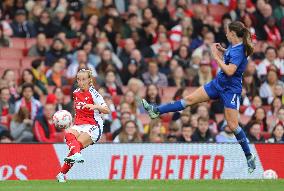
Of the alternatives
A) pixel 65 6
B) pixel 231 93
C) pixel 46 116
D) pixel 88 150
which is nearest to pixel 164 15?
pixel 65 6

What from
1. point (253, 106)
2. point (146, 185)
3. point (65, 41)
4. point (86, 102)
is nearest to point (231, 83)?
point (146, 185)

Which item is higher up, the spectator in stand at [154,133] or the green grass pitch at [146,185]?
the green grass pitch at [146,185]

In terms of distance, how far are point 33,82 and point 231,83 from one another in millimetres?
6986

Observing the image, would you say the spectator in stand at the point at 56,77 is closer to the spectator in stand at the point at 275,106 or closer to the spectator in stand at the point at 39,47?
the spectator in stand at the point at 39,47

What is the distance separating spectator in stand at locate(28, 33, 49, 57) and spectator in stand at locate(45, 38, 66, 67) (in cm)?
17

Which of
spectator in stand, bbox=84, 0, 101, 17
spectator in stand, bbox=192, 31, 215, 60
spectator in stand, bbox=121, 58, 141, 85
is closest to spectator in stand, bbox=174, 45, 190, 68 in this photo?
spectator in stand, bbox=192, 31, 215, 60

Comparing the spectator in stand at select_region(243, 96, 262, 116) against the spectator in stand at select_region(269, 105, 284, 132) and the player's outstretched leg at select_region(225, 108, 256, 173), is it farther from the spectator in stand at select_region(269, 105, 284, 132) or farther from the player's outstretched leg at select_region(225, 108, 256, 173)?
the player's outstretched leg at select_region(225, 108, 256, 173)

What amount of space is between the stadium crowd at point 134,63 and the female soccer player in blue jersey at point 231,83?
4.04 meters

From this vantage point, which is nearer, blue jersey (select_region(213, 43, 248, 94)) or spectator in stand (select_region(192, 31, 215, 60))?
blue jersey (select_region(213, 43, 248, 94))

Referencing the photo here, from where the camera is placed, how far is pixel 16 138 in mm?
20984

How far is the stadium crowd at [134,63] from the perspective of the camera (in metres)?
21.4

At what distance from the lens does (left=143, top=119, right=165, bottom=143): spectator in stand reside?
21203 millimetres

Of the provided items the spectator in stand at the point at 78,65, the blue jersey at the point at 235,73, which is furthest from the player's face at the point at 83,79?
the spectator in stand at the point at 78,65

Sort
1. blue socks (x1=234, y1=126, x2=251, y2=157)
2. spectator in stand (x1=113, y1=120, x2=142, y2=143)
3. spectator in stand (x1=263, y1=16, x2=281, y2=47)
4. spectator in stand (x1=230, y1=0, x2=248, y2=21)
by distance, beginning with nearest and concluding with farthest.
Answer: blue socks (x1=234, y1=126, x2=251, y2=157) → spectator in stand (x1=113, y1=120, x2=142, y2=143) → spectator in stand (x1=263, y1=16, x2=281, y2=47) → spectator in stand (x1=230, y1=0, x2=248, y2=21)
